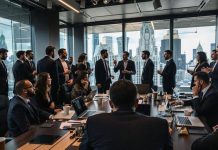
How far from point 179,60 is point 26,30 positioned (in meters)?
4.89

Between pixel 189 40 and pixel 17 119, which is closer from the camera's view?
pixel 17 119

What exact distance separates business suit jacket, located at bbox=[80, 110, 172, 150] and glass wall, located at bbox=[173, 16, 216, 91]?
263 inches

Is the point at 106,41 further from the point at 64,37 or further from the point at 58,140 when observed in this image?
the point at 58,140

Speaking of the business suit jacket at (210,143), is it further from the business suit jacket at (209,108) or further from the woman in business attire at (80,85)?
the woman in business attire at (80,85)

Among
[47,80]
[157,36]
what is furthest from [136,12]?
[47,80]

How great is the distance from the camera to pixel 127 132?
1223mm

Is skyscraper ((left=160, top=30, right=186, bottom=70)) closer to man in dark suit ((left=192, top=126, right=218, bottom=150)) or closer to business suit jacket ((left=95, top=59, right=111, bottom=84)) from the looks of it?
business suit jacket ((left=95, top=59, right=111, bottom=84))

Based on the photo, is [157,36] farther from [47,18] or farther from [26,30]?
[26,30]

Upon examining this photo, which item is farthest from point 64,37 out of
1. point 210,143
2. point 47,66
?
point 210,143

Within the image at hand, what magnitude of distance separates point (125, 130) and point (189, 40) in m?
7.09

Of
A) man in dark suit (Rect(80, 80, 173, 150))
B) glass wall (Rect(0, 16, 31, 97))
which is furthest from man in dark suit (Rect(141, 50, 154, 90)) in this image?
man in dark suit (Rect(80, 80, 173, 150))

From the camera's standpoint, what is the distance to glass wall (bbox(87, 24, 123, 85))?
8375 mm

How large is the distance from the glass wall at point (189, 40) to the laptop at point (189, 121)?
5.15 metres

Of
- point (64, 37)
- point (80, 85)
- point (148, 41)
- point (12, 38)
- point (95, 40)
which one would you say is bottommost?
point (80, 85)
